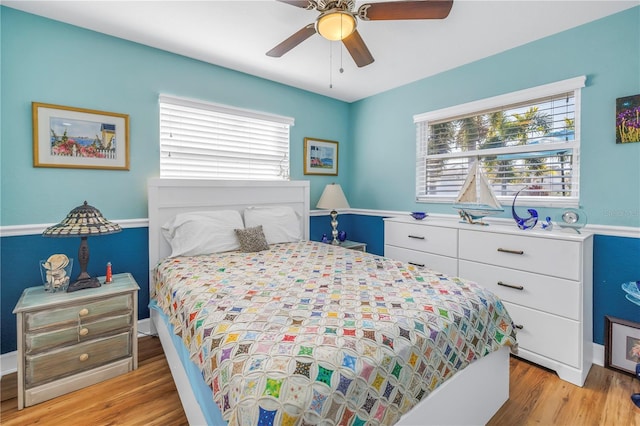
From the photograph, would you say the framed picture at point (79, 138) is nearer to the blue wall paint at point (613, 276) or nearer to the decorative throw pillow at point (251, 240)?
the decorative throw pillow at point (251, 240)

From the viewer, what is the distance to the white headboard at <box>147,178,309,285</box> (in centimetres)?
252

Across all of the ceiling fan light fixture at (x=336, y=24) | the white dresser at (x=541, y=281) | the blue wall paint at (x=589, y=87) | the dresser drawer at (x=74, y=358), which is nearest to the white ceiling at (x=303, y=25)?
the blue wall paint at (x=589, y=87)

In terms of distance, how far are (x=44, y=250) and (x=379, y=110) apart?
138 inches

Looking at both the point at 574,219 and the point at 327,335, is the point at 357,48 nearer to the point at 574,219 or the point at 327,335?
the point at 327,335

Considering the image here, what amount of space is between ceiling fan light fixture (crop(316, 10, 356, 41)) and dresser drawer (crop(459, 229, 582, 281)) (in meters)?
1.78

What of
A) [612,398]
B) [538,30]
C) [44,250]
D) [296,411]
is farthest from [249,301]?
[538,30]

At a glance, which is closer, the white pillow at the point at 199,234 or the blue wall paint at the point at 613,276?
the blue wall paint at the point at 613,276

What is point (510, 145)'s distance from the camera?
2.66 m

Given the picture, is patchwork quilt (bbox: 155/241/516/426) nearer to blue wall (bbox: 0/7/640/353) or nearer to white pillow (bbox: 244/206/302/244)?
white pillow (bbox: 244/206/302/244)

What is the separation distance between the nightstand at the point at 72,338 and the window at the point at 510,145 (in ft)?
9.64

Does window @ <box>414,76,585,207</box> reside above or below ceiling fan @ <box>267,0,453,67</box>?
below

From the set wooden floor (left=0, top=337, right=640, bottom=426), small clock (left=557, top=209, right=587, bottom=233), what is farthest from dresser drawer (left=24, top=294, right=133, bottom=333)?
small clock (left=557, top=209, right=587, bottom=233)

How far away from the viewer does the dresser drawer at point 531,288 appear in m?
1.96

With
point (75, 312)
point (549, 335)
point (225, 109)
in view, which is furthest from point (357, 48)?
point (75, 312)
